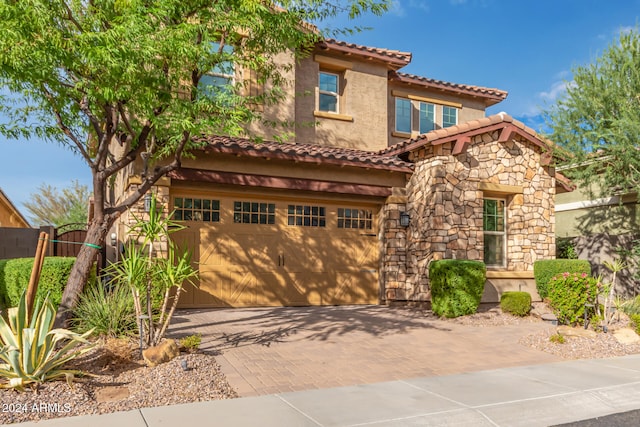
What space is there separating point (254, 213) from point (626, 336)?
8108 millimetres

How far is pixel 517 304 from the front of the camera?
1180cm

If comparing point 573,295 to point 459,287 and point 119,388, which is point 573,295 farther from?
point 119,388

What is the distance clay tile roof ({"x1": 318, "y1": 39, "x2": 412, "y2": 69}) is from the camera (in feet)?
50.2

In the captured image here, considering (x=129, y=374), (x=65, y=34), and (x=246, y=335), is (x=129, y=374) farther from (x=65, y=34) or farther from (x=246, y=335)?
(x=65, y=34)

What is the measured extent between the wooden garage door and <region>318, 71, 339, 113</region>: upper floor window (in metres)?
3.68

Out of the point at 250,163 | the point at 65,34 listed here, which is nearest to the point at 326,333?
the point at 250,163

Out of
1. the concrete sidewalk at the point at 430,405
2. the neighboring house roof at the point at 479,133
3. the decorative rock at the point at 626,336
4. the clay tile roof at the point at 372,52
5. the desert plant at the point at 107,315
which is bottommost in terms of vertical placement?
the concrete sidewalk at the point at 430,405

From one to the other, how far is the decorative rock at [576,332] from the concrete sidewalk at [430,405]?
213 centimetres

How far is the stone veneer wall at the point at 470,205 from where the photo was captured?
12.7m

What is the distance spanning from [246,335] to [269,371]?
227cm

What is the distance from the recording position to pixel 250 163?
40.3 feet

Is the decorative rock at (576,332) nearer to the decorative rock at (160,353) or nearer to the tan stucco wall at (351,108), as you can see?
the decorative rock at (160,353)

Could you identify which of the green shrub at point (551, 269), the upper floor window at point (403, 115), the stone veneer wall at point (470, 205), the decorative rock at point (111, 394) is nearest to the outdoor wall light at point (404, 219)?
the stone veneer wall at point (470, 205)

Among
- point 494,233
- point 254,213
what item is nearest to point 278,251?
point 254,213
